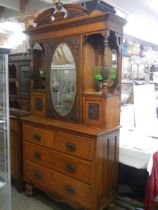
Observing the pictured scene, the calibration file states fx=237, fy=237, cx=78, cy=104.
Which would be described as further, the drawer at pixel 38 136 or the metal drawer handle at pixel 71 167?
the drawer at pixel 38 136

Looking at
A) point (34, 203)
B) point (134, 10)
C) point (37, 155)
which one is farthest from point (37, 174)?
point (134, 10)

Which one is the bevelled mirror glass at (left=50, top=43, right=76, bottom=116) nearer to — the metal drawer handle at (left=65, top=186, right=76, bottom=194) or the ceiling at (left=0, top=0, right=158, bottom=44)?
the metal drawer handle at (left=65, top=186, right=76, bottom=194)

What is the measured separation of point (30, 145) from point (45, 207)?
0.69 metres

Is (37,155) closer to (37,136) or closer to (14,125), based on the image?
(37,136)

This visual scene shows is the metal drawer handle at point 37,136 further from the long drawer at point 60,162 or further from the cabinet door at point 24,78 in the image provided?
the cabinet door at point 24,78

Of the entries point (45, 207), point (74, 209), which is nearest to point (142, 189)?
point (74, 209)

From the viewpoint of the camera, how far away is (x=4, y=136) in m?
1.92

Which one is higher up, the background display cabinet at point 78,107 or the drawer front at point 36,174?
the background display cabinet at point 78,107

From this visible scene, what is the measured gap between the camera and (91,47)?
2334 mm

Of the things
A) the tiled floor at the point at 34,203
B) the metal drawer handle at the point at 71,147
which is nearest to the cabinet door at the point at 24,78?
the metal drawer handle at the point at 71,147

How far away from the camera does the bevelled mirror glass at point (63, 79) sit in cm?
239

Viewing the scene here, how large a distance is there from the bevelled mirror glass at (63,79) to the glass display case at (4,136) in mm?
731

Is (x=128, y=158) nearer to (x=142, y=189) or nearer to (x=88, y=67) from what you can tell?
(x=142, y=189)

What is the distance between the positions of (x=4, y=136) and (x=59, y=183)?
0.83 meters
